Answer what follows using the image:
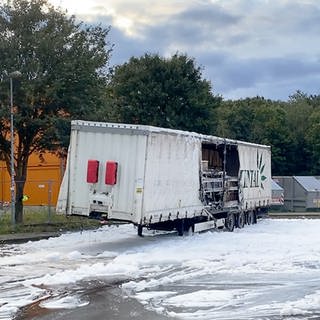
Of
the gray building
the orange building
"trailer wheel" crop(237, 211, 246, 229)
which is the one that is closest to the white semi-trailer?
"trailer wheel" crop(237, 211, 246, 229)

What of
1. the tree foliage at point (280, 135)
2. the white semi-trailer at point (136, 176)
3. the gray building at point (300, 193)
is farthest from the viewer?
the tree foliage at point (280, 135)

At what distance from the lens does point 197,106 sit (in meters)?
42.5

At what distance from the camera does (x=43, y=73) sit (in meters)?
27.0

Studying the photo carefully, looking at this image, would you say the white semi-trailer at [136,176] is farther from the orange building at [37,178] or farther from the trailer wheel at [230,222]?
the orange building at [37,178]

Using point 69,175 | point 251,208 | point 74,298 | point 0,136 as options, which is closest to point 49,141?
point 0,136

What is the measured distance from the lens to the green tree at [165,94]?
42.7 meters

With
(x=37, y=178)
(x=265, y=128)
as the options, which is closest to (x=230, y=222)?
(x=37, y=178)

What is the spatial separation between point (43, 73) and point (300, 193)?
93.2 ft

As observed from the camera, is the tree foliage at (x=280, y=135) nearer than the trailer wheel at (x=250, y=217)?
No

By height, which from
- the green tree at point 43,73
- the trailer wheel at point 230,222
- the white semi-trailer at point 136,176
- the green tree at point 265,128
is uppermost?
the green tree at point 265,128

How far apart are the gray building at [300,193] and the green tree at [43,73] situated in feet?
83.9

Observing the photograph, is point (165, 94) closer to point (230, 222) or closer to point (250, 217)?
point (250, 217)

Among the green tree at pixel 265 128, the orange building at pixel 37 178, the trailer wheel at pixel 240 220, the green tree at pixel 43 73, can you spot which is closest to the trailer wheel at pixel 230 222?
the trailer wheel at pixel 240 220

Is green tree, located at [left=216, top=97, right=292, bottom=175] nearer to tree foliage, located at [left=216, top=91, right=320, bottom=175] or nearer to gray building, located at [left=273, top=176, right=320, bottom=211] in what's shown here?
tree foliage, located at [left=216, top=91, right=320, bottom=175]
